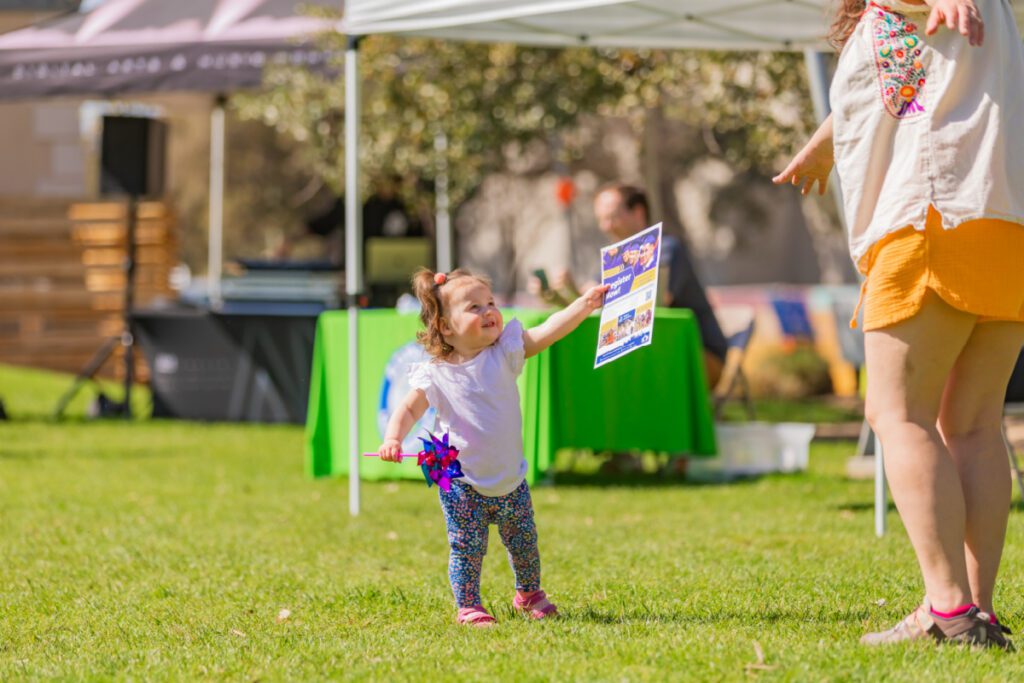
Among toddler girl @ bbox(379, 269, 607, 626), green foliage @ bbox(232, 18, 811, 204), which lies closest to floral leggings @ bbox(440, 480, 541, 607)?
toddler girl @ bbox(379, 269, 607, 626)

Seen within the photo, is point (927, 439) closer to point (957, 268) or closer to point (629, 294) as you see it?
point (957, 268)

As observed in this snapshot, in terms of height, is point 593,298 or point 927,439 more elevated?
point 593,298

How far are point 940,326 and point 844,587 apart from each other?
5.09 ft

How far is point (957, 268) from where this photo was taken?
3562 mm

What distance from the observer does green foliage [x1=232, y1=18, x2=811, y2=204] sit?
1181 centimetres

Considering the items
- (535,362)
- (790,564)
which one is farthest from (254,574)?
(535,362)

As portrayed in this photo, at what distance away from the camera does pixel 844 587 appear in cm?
489

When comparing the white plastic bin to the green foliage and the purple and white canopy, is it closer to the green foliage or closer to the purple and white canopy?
the green foliage

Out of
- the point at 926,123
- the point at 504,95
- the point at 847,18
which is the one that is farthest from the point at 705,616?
the point at 504,95

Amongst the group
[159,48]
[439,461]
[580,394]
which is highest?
[159,48]

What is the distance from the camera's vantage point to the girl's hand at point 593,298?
4449 mm

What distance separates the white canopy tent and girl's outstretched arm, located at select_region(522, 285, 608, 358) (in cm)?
167

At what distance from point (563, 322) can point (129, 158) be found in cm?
968

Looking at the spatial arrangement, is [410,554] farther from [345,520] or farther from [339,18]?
[339,18]
